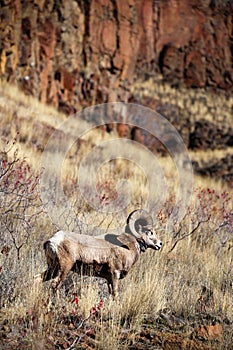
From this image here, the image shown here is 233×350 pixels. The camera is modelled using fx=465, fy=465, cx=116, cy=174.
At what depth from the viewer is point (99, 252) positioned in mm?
3906

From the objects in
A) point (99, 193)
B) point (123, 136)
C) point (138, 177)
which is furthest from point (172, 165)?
point (99, 193)

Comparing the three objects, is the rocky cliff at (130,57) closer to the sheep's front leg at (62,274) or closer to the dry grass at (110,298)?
the dry grass at (110,298)

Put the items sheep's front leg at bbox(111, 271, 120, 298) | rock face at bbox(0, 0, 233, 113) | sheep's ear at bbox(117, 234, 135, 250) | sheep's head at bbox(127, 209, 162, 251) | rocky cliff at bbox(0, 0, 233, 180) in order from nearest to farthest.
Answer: sheep's front leg at bbox(111, 271, 120, 298)
sheep's ear at bbox(117, 234, 135, 250)
sheep's head at bbox(127, 209, 162, 251)
rock face at bbox(0, 0, 233, 113)
rocky cliff at bbox(0, 0, 233, 180)

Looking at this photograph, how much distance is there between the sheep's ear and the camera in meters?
4.10

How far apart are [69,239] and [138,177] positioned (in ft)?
27.0

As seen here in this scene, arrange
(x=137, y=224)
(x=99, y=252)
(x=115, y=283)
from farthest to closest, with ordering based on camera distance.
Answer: (x=137, y=224), (x=115, y=283), (x=99, y=252)

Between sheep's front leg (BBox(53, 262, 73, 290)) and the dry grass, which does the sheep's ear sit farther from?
sheep's front leg (BBox(53, 262, 73, 290))

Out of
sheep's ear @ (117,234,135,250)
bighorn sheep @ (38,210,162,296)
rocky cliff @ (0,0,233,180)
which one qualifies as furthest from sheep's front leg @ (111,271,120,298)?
rocky cliff @ (0,0,233,180)

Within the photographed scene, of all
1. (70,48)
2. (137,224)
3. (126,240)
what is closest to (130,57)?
(70,48)

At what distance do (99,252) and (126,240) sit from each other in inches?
13.1

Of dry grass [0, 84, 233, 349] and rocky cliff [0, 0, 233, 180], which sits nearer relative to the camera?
dry grass [0, 84, 233, 349]

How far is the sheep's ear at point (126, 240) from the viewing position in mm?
4104

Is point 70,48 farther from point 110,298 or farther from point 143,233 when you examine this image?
point 110,298

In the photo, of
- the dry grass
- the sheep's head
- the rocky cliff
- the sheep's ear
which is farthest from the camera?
the rocky cliff
